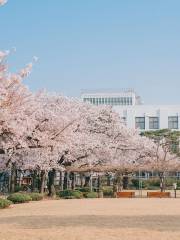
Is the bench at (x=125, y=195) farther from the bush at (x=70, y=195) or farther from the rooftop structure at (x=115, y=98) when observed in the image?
the rooftop structure at (x=115, y=98)

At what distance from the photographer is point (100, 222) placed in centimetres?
2150

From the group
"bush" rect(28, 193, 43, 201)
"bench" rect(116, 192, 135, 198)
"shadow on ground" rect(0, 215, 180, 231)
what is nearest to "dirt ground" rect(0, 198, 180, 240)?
"shadow on ground" rect(0, 215, 180, 231)

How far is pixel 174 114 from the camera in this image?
9806cm

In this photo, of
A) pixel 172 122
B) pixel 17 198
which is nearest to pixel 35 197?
pixel 17 198

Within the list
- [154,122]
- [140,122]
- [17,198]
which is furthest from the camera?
[140,122]

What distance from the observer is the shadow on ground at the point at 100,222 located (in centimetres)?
1983

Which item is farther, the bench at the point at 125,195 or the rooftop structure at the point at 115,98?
the rooftop structure at the point at 115,98

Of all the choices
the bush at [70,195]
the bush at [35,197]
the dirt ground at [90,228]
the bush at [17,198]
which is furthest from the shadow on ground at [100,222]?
the bush at [70,195]

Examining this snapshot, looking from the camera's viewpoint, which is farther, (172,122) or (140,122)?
(140,122)

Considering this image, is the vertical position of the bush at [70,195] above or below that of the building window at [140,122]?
below

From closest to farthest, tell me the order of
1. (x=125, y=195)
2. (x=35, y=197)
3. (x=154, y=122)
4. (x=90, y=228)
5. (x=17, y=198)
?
(x=90, y=228)
(x=17, y=198)
(x=35, y=197)
(x=125, y=195)
(x=154, y=122)

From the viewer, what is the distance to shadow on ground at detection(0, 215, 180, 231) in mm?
19828

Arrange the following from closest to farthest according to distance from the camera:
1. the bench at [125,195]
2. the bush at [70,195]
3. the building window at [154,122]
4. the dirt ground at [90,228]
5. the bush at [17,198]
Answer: the dirt ground at [90,228]
the bush at [17,198]
the bush at [70,195]
the bench at [125,195]
the building window at [154,122]

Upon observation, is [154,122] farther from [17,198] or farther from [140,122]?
[17,198]
